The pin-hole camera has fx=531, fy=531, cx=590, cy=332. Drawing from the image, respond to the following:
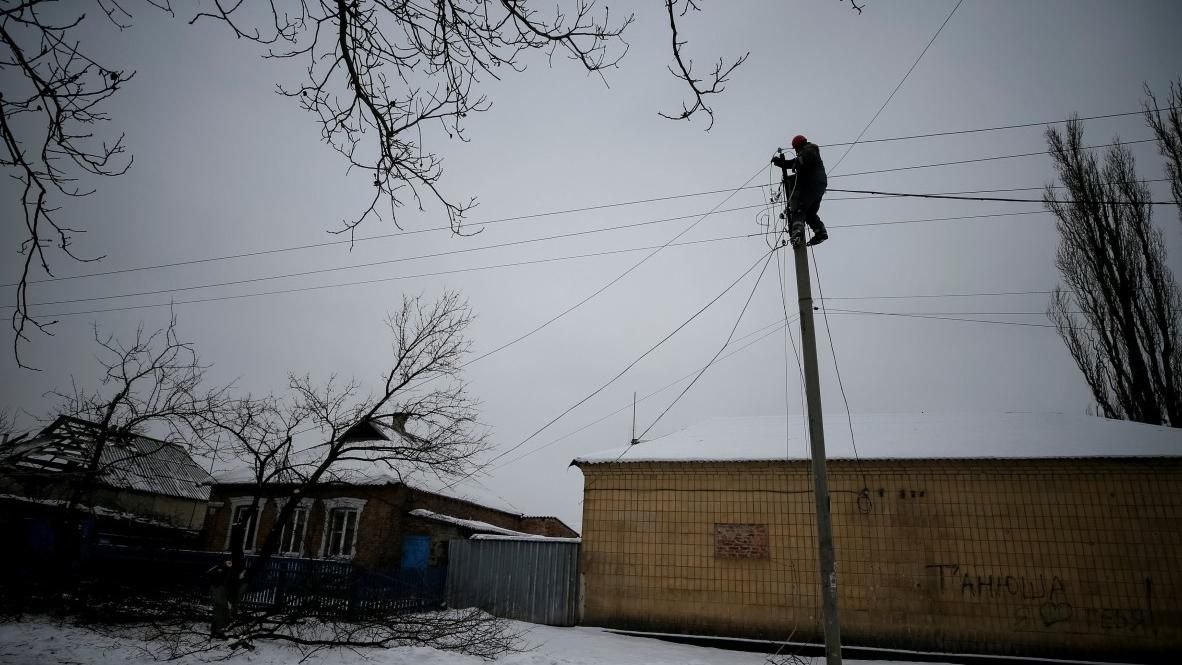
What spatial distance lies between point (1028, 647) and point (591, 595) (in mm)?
10137

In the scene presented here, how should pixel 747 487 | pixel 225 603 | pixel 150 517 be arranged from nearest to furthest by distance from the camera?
pixel 225 603 < pixel 747 487 < pixel 150 517

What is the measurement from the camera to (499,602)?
1609cm

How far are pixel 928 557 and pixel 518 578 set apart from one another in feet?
36.0

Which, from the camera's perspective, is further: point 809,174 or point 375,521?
point 375,521

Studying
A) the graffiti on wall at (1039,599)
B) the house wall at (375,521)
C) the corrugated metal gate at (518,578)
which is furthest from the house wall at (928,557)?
the house wall at (375,521)

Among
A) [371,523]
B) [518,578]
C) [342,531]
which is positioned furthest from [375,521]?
[518,578]

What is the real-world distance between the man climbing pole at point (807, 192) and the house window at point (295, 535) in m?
21.6

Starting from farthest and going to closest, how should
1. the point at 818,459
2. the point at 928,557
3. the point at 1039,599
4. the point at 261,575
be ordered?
the point at 261,575 → the point at 928,557 → the point at 1039,599 → the point at 818,459

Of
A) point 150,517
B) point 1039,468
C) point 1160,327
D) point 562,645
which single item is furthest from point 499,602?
point 1160,327

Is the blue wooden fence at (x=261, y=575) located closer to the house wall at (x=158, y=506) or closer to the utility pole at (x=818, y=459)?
the utility pole at (x=818, y=459)

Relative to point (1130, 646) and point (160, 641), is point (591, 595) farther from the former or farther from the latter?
point (1130, 646)

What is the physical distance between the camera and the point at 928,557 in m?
12.7

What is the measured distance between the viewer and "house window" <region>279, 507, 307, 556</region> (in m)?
21.1

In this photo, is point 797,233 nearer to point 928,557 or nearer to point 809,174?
point 809,174
